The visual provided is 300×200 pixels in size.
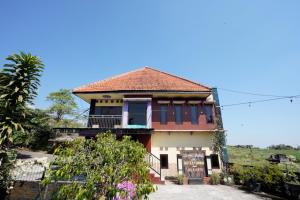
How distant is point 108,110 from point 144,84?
160 inches

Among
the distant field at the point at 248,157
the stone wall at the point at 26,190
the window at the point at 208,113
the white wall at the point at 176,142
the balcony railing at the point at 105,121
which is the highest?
the window at the point at 208,113

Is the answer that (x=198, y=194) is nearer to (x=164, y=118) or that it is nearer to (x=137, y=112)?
(x=164, y=118)

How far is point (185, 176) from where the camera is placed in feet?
41.7

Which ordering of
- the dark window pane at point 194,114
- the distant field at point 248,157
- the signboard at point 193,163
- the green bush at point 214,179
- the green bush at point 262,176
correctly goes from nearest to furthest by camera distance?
the green bush at point 262,176 < the green bush at point 214,179 < the signboard at point 193,163 < the distant field at point 248,157 < the dark window pane at point 194,114

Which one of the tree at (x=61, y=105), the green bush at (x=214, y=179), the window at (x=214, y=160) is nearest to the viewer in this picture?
the green bush at (x=214, y=179)

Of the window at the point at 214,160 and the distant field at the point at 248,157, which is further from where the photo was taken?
the window at the point at 214,160

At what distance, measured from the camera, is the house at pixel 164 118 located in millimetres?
13812

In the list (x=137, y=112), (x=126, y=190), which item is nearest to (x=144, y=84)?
(x=137, y=112)

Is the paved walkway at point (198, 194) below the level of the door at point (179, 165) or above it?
below

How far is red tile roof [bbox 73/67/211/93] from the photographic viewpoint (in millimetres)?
15242

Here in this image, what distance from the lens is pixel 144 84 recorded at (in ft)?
53.3

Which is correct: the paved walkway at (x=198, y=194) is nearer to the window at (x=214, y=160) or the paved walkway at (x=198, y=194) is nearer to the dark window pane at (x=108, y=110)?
the window at (x=214, y=160)

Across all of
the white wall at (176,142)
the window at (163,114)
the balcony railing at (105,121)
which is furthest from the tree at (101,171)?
the balcony railing at (105,121)

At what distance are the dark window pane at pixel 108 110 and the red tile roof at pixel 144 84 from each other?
179 centimetres
